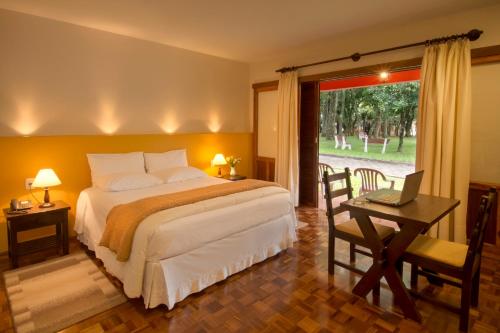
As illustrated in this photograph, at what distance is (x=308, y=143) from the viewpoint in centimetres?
473

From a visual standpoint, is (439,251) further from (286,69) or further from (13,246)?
(13,246)

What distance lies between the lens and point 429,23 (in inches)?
129

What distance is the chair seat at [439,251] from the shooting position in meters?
1.91

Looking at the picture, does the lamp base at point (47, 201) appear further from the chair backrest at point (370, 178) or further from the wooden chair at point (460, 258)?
the chair backrest at point (370, 178)

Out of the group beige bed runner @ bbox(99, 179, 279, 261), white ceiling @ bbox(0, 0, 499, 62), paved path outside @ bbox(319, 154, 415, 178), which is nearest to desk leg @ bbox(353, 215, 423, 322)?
Result: beige bed runner @ bbox(99, 179, 279, 261)

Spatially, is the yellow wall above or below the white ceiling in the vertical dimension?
below

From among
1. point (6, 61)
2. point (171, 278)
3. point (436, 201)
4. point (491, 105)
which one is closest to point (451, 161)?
point (491, 105)

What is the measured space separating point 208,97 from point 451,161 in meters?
3.44

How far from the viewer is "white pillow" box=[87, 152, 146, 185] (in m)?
3.37

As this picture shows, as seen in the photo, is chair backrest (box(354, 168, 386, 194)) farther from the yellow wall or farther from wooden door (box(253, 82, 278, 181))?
the yellow wall

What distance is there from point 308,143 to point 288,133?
38 cm

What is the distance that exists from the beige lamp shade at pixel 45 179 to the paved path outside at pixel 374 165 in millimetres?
4942

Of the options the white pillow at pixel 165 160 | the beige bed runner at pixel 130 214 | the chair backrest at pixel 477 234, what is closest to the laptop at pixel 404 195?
the chair backrest at pixel 477 234

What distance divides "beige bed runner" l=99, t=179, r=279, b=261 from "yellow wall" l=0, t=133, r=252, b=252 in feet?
3.97
